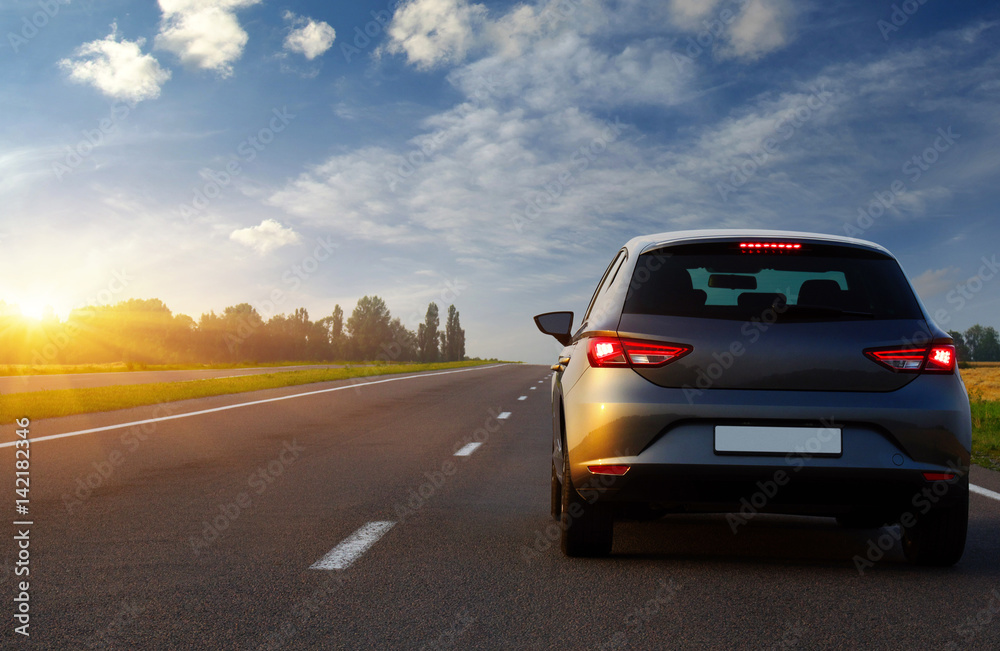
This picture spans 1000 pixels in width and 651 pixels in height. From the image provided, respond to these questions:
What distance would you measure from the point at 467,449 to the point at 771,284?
6.64 meters

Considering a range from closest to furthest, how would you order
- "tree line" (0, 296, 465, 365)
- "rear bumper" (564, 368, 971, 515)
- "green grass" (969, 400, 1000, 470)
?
"rear bumper" (564, 368, 971, 515) < "green grass" (969, 400, 1000, 470) < "tree line" (0, 296, 465, 365)

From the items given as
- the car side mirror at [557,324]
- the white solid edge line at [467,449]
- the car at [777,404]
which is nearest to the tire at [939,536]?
the car at [777,404]

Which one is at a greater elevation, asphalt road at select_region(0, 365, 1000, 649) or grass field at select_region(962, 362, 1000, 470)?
asphalt road at select_region(0, 365, 1000, 649)

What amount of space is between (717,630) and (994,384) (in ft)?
87.8

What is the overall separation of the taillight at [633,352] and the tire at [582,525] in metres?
0.62

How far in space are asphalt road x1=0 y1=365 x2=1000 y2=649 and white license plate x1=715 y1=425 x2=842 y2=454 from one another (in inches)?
27.4

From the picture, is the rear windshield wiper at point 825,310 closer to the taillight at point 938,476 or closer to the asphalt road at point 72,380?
the taillight at point 938,476

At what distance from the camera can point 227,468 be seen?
29.3ft

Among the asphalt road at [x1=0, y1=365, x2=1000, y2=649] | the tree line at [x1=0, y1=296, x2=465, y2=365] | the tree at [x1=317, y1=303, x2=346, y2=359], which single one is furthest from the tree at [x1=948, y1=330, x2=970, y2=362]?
the tree at [x1=317, y1=303, x2=346, y2=359]

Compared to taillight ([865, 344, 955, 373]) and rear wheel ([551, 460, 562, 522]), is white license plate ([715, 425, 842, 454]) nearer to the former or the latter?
taillight ([865, 344, 955, 373])

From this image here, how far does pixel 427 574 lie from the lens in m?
4.75

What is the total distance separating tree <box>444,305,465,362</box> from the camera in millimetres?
179000

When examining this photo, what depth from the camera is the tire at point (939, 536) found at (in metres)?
4.83

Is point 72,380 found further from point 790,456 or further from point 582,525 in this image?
point 790,456
